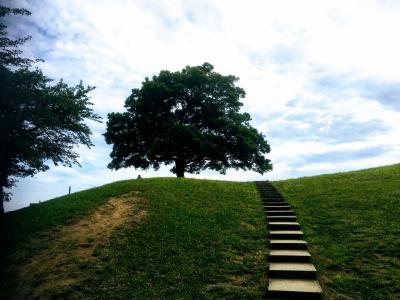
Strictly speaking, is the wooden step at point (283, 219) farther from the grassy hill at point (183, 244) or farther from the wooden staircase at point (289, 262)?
the grassy hill at point (183, 244)

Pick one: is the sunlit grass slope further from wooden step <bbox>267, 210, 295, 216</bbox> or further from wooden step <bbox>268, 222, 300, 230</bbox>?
wooden step <bbox>267, 210, 295, 216</bbox>

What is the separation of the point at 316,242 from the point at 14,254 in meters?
13.2

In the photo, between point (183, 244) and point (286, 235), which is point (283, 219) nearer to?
point (286, 235)

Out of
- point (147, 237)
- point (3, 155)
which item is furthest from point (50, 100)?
point (147, 237)

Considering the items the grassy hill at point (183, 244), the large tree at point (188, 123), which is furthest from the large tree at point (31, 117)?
the large tree at point (188, 123)

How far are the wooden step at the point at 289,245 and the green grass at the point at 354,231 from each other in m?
0.45

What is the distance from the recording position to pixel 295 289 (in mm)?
10922

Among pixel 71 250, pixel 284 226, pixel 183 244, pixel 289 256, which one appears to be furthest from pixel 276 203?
pixel 71 250

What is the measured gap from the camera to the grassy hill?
11.9 metres

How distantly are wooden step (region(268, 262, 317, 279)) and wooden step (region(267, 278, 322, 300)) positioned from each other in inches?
12.3

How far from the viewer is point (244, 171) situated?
162 feet

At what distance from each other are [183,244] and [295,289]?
5.85m

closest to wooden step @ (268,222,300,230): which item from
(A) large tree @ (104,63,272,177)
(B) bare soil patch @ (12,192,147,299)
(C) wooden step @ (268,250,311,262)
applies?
(C) wooden step @ (268,250,311,262)

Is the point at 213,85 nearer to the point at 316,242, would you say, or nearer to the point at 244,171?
the point at 244,171
